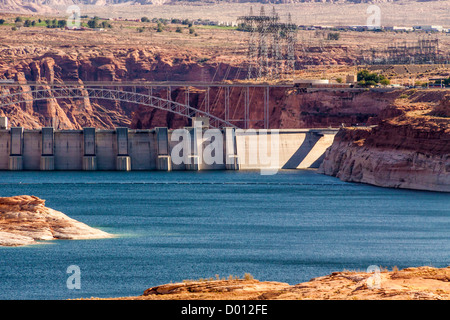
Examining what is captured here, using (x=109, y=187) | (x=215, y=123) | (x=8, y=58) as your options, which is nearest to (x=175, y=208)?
(x=109, y=187)

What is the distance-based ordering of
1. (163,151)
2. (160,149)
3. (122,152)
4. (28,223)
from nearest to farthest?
(28,223) < (122,152) < (163,151) < (160,149)

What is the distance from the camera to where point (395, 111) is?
11656cm

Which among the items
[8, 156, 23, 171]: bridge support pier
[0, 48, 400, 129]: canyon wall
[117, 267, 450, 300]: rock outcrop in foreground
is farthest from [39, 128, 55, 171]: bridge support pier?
[117, 267, 450, 300]: rock outcrop in foreground

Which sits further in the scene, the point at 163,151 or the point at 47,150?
the point at 163,151

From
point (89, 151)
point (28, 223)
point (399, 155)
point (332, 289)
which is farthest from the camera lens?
point (89, 151)

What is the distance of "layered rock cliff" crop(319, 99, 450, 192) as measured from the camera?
92.6 m

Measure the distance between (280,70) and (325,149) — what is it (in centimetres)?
6715

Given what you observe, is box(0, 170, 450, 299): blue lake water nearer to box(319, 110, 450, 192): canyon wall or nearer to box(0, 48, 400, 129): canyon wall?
box(319, 110, 450, 192): canyon wall

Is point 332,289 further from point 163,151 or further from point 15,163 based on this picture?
point 15,163

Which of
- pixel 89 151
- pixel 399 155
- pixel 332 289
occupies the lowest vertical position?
pixel 89 151

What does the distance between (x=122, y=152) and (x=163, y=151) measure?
4122 millimetres

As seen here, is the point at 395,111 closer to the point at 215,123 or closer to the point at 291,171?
the point at 291,171

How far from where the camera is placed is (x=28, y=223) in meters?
53.5

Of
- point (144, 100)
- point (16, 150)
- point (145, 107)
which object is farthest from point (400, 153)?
point (144, 100)
